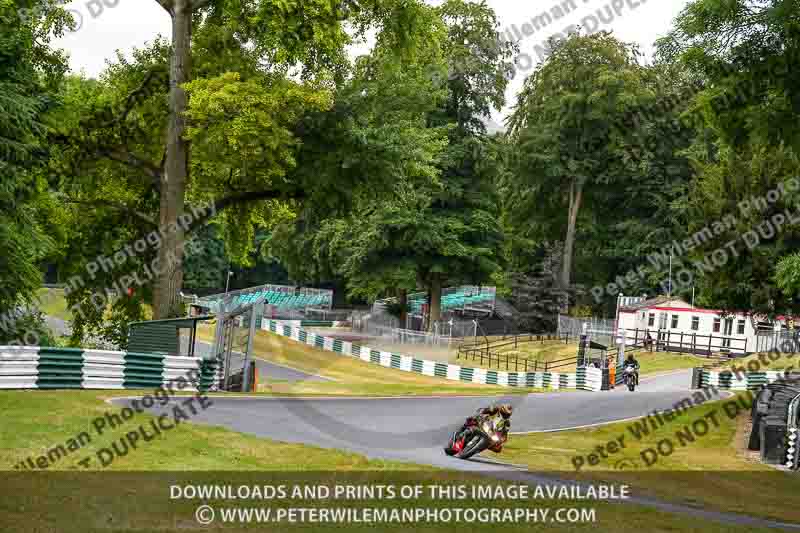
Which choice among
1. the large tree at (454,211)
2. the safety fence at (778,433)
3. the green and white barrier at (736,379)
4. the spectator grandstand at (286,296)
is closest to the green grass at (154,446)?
the safety fence at (778,433)

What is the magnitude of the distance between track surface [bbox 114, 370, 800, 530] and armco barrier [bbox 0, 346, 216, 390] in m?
1.74

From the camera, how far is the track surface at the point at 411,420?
47.3 ft

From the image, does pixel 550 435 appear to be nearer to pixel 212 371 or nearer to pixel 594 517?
pixel 212 371

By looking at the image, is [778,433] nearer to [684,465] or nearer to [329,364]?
[684,465]

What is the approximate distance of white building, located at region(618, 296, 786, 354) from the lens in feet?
169

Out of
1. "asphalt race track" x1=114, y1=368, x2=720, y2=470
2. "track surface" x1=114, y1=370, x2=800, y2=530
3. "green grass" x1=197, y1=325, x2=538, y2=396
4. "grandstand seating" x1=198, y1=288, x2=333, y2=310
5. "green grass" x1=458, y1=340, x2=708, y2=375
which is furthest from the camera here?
"grandstand seating" x1=198, y1=288, x2=333, y2=310

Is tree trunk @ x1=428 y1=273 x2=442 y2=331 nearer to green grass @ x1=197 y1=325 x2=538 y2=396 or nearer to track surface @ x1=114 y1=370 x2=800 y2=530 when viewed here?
green grass @ x1=197 y1=325 x2=538 y2=396

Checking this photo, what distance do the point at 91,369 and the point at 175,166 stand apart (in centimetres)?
796

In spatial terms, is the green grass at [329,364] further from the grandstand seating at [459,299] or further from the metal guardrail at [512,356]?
the grandstand seating at [459,299]

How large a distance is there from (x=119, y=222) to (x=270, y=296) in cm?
5227

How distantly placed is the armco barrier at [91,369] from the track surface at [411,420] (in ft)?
5.72

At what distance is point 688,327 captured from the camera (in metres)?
55.5

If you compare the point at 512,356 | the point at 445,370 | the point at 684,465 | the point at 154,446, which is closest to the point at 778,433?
the point at 684,465

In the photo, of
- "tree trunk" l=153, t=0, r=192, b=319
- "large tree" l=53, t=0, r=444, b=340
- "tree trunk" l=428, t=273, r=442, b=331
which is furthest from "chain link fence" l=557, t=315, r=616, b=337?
"tree trunk" l=153, t=0, r=192, b=319
